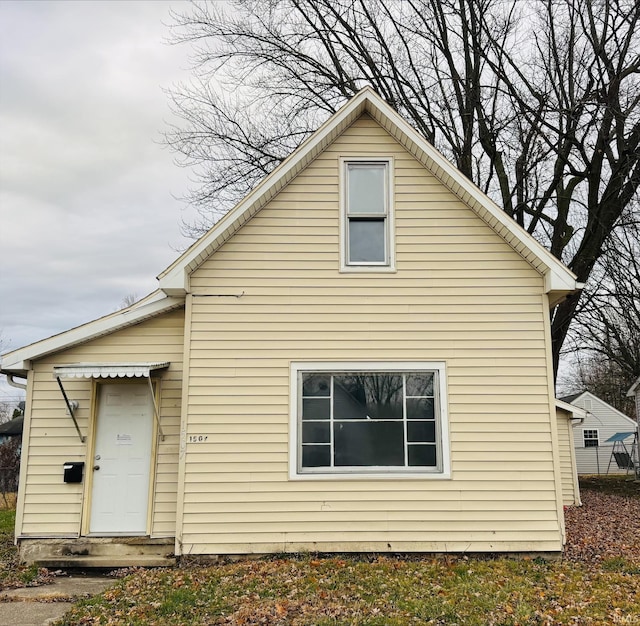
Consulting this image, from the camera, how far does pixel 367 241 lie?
8.98m

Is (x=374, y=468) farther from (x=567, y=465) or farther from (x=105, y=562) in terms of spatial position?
(x=567, y=465)

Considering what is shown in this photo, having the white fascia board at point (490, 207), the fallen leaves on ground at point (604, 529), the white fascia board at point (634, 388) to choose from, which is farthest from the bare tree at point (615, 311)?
the white fascia board at point (490, 207)

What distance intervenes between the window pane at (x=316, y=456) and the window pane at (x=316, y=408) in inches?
15.8

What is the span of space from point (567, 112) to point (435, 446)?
1003cm

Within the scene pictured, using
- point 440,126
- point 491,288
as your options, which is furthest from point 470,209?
point 440,126

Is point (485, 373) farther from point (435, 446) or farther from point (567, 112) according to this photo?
point (567, 112)

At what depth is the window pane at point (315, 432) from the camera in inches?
333

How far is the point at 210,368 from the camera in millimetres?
8555

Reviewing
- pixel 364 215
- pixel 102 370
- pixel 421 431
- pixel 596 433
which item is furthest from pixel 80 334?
pixel 596 433

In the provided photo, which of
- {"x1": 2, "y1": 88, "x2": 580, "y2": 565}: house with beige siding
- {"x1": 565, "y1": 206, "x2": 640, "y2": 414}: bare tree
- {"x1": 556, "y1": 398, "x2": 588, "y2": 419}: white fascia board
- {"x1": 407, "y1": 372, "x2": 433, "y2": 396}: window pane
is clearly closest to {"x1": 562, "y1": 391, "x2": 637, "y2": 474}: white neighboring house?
{"x1": 565, "y1": 206, "x2": 640, "y2": 414}: bare tree

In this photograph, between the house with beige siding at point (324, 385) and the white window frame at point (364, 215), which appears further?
the white window frame at point (364, 215)

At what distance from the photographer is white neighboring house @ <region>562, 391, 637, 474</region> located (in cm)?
3497

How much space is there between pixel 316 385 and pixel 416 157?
11.7ft

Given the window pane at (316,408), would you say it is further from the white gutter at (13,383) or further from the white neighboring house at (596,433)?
the white neighboring house at (596,433)
